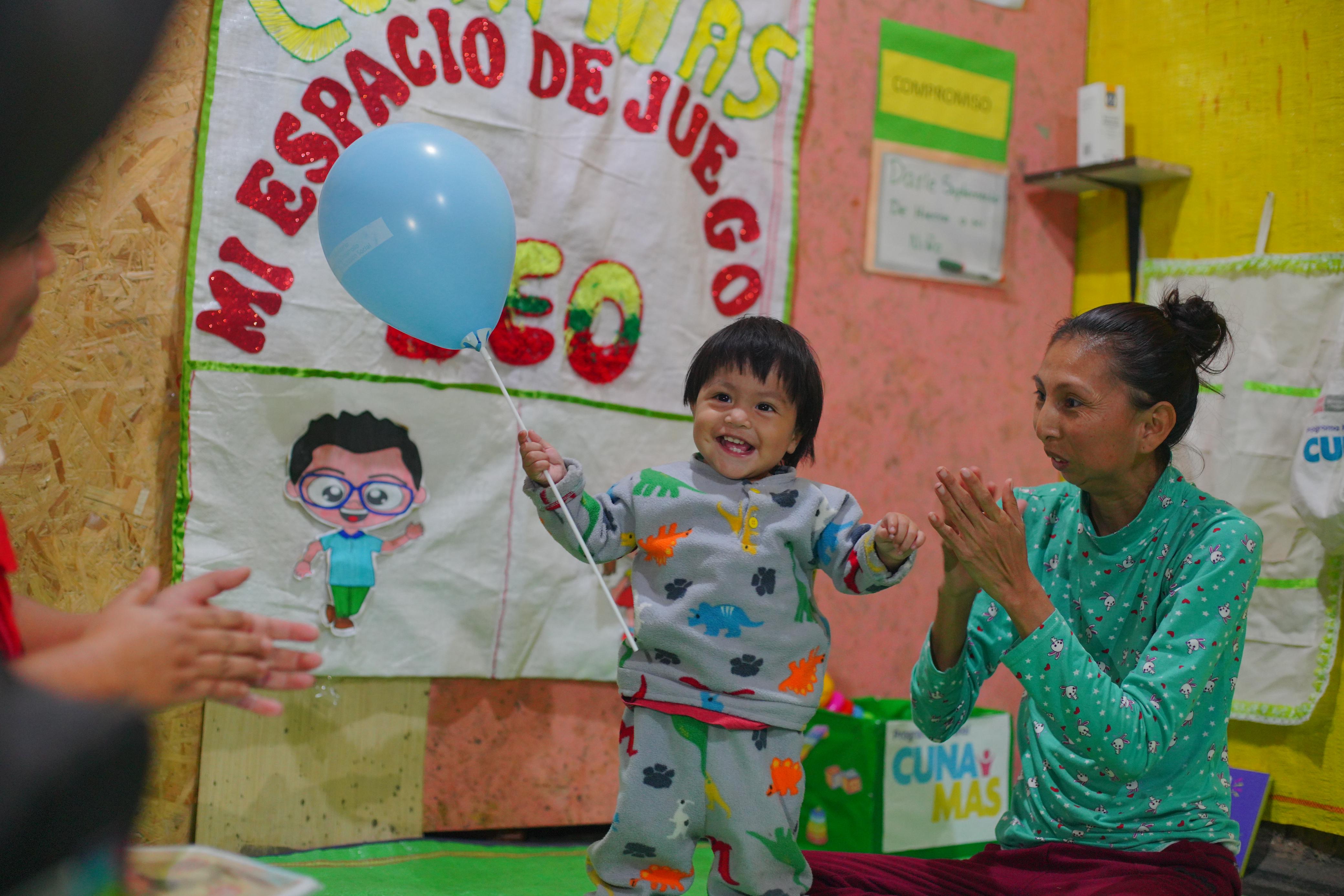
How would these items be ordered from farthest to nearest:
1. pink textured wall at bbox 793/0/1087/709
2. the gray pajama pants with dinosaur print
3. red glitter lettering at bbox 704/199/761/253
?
pink textured wall at bbox 793/0/1087/709, red glitter lettering at bbox 704/199/761/253, the gray pajama pants with dinosaur print

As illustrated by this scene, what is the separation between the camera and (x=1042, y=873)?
1.39 m

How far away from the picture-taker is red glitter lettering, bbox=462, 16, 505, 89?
2.20 m

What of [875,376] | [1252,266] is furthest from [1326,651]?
[875,376]

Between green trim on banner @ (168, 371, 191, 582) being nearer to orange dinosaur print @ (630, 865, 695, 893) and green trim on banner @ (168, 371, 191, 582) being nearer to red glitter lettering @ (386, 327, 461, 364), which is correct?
red glitter lettering @ (386, 327, 461, 364)

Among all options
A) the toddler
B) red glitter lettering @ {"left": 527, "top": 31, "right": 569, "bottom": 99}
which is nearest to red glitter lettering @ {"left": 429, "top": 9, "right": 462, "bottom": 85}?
red glitter lettering @ {"left": 527, "top": 31, "right": 569, "bottom": 99}

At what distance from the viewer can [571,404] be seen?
230cm

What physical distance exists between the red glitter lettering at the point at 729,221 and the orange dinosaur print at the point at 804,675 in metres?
1.19

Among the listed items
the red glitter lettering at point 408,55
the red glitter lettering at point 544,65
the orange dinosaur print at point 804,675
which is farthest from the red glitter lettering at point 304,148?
the orange dinosaur print at point 804,675

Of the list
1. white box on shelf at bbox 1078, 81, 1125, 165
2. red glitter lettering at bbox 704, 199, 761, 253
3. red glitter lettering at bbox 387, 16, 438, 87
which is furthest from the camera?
white box on shelf at bbox 1078, 81, 1125, 165

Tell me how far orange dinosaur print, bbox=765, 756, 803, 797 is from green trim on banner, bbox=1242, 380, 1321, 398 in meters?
1.61

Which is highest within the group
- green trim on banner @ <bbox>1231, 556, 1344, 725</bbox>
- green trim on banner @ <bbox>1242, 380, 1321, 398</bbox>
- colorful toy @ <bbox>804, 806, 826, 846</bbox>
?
green trim on banner @ <bbox>1242, 380, 1321, 398</bbox>

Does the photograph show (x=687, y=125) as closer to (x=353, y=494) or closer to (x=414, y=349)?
(x=414, y=349)

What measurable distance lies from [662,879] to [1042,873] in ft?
1.70

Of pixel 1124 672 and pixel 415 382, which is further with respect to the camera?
pixel 415 382
